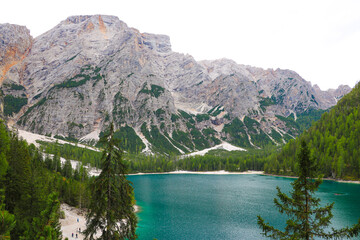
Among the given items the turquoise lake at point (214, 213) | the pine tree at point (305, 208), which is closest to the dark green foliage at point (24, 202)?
the pine tree at point (305, 208)

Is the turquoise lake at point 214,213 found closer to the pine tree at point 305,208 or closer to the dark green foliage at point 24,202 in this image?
the dark green foliage at point 24,202

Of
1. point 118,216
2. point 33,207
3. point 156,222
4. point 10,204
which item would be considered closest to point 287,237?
point 118,216

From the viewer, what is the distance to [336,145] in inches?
5438

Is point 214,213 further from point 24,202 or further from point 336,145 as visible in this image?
point 336,145

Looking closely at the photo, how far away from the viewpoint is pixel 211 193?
331 ft

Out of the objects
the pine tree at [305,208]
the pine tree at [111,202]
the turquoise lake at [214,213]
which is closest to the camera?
the pine tree at [305,208]

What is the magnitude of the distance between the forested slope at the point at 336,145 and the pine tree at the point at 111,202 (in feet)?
394

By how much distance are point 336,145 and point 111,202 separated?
6303 inches

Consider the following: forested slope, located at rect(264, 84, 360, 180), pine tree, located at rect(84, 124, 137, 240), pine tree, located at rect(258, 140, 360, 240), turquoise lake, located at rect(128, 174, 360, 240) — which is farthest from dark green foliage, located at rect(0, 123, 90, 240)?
forested slope, located at rect(264, 84, 360, 180)

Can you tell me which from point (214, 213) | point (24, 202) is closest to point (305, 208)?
point (24, 202)

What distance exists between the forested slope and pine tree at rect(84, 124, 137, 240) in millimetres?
119965

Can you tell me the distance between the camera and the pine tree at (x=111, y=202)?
46.3ft

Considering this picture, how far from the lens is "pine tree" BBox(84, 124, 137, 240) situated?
555 inches

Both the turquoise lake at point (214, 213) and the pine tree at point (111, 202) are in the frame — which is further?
the turquoise lake at point (214, 213)
